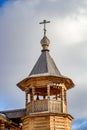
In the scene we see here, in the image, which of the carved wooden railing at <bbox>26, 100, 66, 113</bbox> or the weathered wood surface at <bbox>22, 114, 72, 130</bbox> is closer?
the weathered wood surface at <bbox>22, 114, 72, 130</bbox>

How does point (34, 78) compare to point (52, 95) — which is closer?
point (34, 78)

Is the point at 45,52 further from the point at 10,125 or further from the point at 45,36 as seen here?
the point at 10,125

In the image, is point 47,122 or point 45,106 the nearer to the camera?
point 47,122

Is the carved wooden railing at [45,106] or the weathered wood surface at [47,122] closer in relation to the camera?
the weathered wood surface at [47,122]

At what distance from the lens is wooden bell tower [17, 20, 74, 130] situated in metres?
32.0

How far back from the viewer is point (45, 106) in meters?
32.3

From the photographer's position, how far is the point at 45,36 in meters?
35.6

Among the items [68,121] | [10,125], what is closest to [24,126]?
[10,125]

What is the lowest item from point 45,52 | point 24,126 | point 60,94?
point 24,126

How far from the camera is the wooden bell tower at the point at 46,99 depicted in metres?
32.0

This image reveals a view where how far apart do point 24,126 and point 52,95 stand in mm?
4255

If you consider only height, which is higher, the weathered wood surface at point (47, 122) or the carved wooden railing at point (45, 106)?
the carved wooden railing at point (45, 106)

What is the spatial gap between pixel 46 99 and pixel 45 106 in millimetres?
556

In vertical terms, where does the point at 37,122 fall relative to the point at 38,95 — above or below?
below
